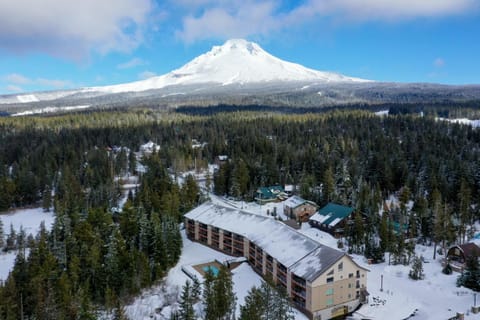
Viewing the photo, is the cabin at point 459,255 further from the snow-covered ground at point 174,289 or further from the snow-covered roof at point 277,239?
the snow-covered ground at point 174,289

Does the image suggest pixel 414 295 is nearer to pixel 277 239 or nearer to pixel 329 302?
pixel 329 302

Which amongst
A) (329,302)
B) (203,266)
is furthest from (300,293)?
(203,266)

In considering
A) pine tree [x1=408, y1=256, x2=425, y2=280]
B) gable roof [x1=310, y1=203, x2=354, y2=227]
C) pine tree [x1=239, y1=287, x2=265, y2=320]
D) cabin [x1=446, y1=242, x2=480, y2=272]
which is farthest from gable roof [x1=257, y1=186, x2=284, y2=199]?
pine tree [x1=239, y1=287, x2=265, y2=320]

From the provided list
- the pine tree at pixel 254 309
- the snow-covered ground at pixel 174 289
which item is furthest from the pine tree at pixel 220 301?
the snow-covered ground at pixel 174 289

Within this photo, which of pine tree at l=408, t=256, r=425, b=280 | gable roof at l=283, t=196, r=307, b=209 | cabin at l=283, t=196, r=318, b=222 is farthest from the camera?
gable roof at l=283, t=196, r=307, b=209

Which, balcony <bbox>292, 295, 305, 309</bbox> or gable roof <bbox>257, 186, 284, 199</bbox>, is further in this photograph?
gable roof <bbox>257, 186, 284, 199</bbox>

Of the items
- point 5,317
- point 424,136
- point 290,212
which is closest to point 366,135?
point 424,136

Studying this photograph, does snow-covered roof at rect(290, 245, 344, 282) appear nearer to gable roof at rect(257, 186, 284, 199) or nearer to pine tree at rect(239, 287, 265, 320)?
pine tree at rect(239, 287, 265, 320)
